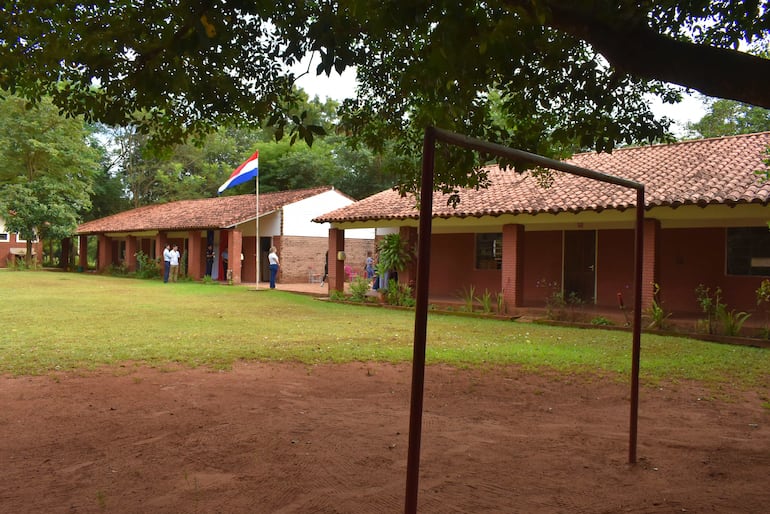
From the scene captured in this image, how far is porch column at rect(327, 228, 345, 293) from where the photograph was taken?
20.8 meters

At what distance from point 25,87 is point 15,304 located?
1083 centimetres

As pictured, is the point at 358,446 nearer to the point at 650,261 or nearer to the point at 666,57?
the point at 666,57

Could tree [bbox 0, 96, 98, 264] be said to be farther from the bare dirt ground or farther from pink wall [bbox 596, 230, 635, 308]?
the bare dirt ground

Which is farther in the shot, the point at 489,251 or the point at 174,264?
the point at 174,264

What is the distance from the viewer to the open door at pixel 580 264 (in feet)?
55.7

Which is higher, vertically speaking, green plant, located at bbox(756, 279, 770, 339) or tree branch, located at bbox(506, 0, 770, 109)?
tree branch, located at bbox(506, 0, 770, 109)

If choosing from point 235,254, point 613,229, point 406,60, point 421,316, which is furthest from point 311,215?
point 421,316

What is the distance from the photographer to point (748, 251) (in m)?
14.5

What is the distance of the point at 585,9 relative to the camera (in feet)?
14.0

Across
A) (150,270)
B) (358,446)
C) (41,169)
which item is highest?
(41,169)

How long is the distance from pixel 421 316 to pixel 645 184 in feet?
44.1

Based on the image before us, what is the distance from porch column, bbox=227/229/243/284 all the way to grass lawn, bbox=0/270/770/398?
411 inches

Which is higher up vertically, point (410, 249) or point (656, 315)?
point (410, 249)

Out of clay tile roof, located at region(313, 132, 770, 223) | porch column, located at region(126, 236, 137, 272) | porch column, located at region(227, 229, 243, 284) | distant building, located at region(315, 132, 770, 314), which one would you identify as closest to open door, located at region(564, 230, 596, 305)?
distant building, located at region(315, 132, 770, 314)
